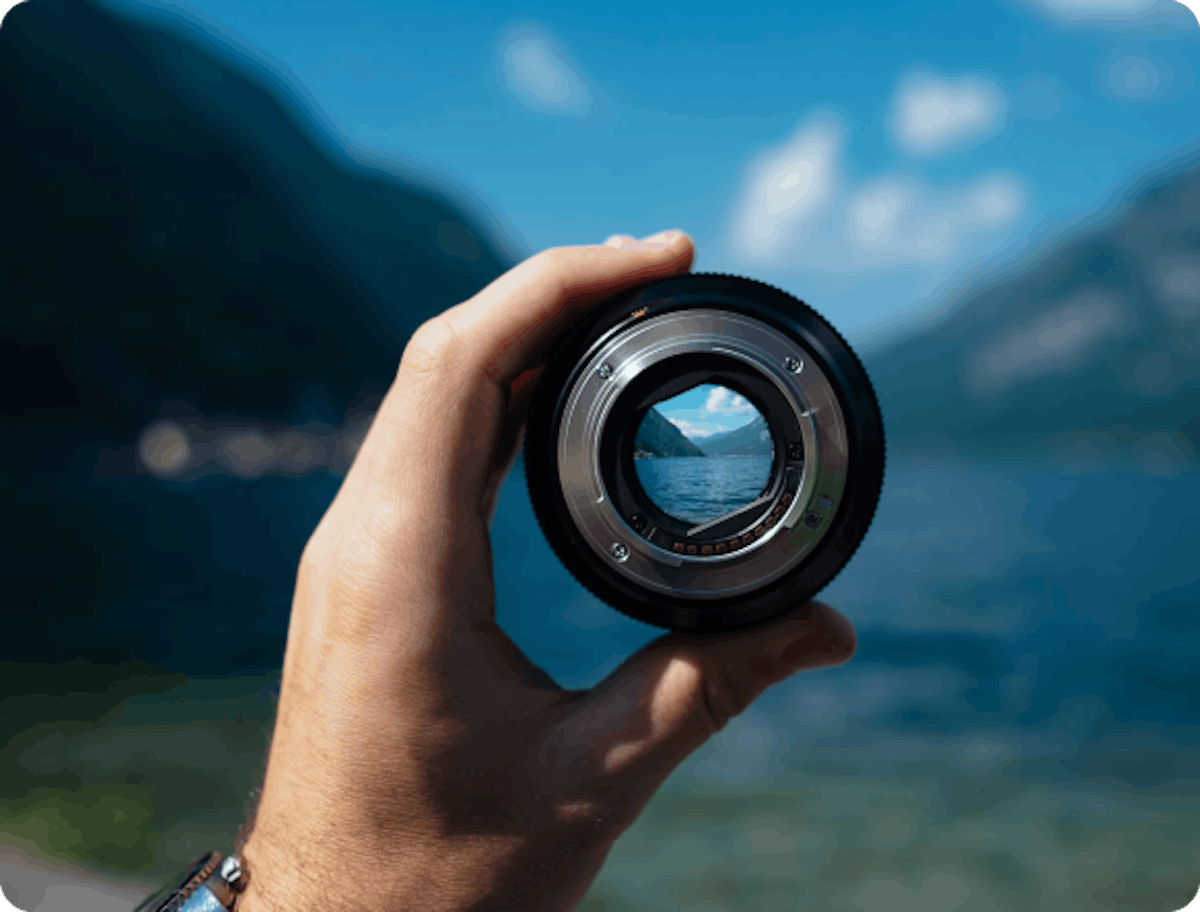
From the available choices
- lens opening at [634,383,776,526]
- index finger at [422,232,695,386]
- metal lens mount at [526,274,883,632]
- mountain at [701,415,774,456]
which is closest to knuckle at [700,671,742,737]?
metal lens mount at [526,274,883,632]

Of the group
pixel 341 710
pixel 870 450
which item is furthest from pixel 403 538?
pixel 870 450

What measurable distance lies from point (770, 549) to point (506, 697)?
73 centimetres

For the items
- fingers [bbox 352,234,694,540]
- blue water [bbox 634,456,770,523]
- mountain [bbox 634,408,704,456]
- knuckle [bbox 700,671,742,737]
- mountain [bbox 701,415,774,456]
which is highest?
fingers [bbox 352,234,694,540]

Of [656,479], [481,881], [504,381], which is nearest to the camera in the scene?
[481,881]

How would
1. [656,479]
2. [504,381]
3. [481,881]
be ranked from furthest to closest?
[504,381] < [656,479] < [481,881]

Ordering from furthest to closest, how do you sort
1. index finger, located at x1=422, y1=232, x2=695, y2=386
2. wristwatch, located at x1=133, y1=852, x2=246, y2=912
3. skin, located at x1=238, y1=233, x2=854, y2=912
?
index finger, located at x1=422, y1=232, x2=695, y2=386 < wristwatch, located at x1=133, y1=852, x2=246, y2=912 < skin, located at x1=238, y1=233, x2=854, y2=912

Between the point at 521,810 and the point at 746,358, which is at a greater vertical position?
the point at 746,358

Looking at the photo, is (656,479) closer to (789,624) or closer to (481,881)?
(789,624)

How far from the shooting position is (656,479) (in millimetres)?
1992

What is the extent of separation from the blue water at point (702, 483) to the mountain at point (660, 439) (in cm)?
2

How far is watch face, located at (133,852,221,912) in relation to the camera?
1.99 m

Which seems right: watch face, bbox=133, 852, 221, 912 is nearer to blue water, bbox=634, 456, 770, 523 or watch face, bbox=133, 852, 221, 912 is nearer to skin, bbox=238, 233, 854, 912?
skin, bbox=238, 233, 854, 912

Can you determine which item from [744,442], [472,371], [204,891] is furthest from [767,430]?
[204,891]

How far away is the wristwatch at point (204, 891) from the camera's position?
1972mm
